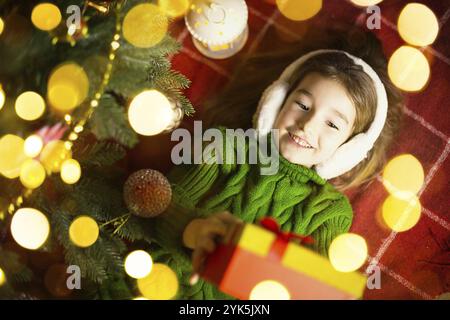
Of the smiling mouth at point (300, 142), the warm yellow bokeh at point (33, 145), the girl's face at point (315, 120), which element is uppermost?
the girl's face at point (315, 120)

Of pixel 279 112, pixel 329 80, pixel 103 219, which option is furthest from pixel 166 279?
pixel 329 80

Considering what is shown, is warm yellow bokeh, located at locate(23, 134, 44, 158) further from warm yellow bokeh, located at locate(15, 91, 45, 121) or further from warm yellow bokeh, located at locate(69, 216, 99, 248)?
warm yellow bokeh, located at locate(69, 216, 99, 248)

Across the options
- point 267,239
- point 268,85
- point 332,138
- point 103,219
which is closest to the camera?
point 267,239

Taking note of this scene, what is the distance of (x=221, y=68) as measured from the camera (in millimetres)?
1393

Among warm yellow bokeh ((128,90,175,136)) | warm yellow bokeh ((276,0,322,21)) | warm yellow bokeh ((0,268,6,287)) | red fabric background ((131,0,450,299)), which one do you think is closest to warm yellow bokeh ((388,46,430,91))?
red fabric background ((131,0,450,299))

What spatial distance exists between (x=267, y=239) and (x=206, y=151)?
0.40 meters

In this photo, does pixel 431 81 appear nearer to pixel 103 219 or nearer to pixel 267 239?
pixel 267 239

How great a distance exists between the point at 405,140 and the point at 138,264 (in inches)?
32.2

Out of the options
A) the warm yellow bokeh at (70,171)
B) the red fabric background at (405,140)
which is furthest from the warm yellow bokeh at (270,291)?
the red fabric background at (405,140)

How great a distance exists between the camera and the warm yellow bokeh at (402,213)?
1.38 meters

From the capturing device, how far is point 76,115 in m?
0.87

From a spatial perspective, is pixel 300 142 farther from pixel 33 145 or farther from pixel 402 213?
pixel 33 145

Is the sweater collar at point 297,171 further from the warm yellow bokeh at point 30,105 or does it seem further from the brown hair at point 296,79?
the warm yellow bokeh at point 30,105

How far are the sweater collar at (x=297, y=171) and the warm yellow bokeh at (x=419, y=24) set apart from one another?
519 mm
